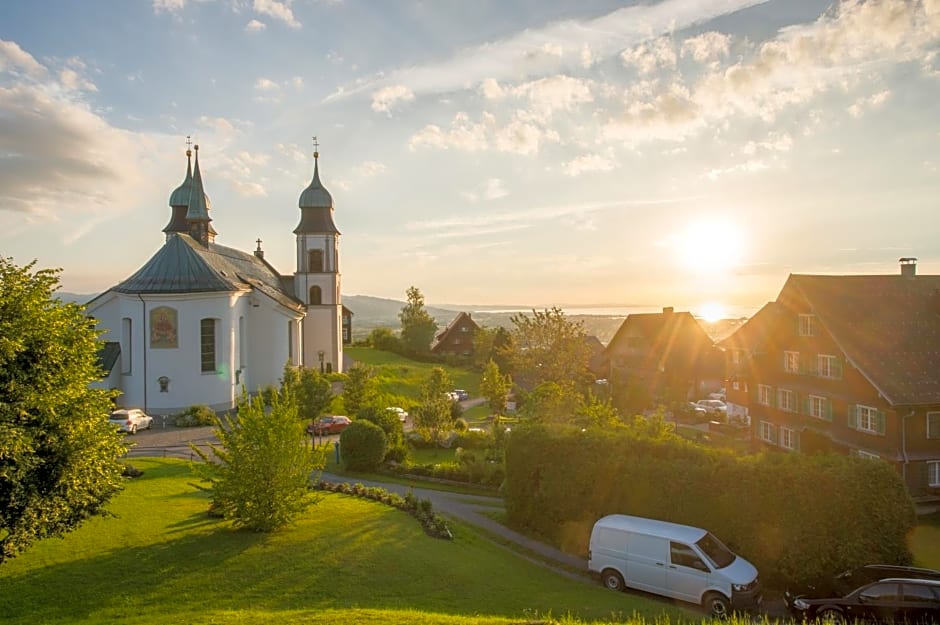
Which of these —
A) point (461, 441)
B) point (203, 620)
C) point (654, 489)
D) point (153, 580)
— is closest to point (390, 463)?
point (461, 441)

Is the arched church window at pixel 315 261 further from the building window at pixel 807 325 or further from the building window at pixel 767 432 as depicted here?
the building window at pixel 807 325

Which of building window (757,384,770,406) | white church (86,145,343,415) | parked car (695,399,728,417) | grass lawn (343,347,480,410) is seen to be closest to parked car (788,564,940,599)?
building window (757,384,770,406)

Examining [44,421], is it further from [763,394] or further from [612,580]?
[763,394]

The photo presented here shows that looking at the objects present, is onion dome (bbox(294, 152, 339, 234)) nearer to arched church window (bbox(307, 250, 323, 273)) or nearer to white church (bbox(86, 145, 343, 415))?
arched church window (bbox(307, 250, 323, 273))

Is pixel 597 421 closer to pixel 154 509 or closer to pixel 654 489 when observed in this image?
pixel 654 489

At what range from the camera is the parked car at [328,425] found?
3453 cm

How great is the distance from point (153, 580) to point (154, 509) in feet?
19.0

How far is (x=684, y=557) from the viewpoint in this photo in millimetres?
13328

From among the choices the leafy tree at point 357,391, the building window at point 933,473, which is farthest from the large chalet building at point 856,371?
the leafy tree at point 357,391

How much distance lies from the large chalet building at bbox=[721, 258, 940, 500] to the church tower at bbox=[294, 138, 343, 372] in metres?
37.5

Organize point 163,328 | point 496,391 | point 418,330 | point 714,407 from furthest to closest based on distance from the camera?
point 418,330, point 714,407, point 496,391, point 163,328

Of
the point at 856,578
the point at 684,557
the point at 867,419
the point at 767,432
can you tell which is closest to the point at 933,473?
the point at 867,419

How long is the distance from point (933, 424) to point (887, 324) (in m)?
4.72

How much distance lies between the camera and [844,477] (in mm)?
14172
